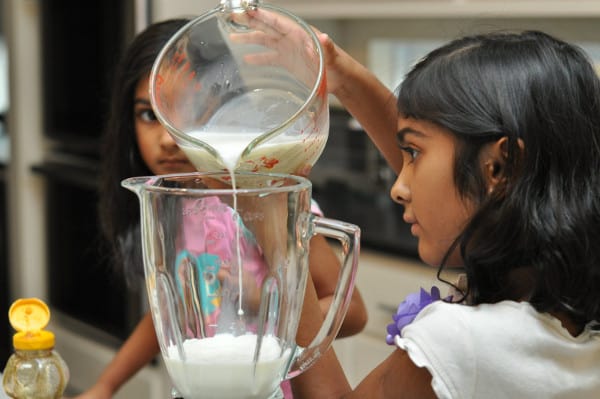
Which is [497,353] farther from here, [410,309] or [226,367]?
[226,367]

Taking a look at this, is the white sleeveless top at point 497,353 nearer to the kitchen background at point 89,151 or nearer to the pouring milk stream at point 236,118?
the pouring milk stream at point 236,118

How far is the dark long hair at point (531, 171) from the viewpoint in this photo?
0.87 m

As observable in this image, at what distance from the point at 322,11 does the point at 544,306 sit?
5.82ft

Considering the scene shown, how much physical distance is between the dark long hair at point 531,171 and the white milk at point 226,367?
0.25 meters

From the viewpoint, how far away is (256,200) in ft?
2.31

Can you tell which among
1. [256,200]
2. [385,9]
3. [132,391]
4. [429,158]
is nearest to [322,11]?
[385,9]

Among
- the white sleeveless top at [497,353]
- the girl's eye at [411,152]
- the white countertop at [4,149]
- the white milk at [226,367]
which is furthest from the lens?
the white countertop at [4,149]

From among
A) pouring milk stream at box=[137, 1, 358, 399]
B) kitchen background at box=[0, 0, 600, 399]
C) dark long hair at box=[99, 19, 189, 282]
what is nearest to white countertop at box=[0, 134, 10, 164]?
kitchen background at box=[0, 0, 600, 399]

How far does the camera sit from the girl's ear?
2.92ft

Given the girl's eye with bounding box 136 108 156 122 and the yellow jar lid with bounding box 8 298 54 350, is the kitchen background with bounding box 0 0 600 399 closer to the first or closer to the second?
the girl's eye with bounding box 136 108 156 122

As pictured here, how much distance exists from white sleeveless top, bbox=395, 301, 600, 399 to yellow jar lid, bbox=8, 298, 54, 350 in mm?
340

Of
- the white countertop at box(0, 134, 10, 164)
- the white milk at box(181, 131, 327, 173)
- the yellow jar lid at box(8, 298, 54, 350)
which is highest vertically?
the white milk at box(181, 131, 327, 173)

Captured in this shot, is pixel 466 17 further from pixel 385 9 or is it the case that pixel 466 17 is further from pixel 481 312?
pixel 481 312

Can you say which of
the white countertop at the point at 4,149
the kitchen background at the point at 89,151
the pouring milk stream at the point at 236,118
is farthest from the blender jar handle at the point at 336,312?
the white countertop at the point at 4,149
